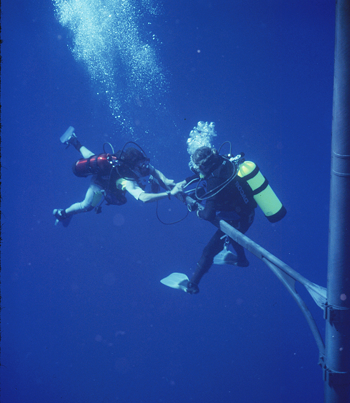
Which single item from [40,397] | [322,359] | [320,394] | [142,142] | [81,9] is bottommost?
[40,397]

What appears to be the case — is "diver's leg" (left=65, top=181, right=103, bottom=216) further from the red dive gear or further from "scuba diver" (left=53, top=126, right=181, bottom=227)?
the red dive gear

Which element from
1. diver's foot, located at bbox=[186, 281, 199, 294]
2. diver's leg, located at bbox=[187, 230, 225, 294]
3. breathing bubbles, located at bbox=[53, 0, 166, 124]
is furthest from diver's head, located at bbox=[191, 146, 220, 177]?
breathing bubbles, located at bbox=[53, 0, 166, 124]

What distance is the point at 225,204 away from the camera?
11.5 ft

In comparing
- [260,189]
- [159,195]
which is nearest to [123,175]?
[159,195]

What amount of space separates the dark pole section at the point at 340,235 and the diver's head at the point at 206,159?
1.64 metres

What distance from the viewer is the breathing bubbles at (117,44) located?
855 cm

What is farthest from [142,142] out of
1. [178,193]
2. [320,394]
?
[320,394]

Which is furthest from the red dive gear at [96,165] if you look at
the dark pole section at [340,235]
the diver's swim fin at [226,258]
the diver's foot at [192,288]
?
the dark pole section at [340,235]

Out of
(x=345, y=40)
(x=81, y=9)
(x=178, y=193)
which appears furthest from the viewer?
(x=81, y=9)

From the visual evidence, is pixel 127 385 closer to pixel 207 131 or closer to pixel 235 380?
pixel 235 380

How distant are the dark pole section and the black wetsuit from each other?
1439 millimetres

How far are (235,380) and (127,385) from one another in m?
4.82

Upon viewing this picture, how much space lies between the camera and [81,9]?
868 cm

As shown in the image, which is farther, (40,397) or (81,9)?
(40,397)
